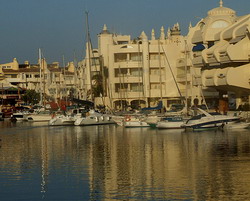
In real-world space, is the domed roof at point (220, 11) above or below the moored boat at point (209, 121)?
above

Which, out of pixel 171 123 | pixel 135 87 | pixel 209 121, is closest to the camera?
pixel 209 121

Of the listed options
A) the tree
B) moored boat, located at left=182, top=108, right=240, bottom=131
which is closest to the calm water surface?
moored boat, located at left=182, top=108, right=240, bottom=131

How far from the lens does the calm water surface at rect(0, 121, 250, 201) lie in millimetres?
27266

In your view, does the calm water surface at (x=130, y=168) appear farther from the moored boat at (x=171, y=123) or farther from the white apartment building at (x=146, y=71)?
the white apartment building at (x=146, y=71)

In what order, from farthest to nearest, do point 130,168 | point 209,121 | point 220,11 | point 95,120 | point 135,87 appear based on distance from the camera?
point 135,87 < point 220,11 < point 95,120 < point 209,121 < point 130,168

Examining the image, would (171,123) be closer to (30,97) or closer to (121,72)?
(121,72)

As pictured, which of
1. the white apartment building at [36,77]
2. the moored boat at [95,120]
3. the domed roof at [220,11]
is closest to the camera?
the moored boat at [95,120]

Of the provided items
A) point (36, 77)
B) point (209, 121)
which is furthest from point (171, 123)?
point (36, 77)

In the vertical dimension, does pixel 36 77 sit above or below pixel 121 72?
above

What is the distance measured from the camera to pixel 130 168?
34719 millimetres

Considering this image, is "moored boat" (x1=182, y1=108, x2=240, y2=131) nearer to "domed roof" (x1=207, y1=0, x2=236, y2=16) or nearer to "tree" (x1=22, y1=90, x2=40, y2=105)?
"domed roof" (x1=207, y1=0, x2=236, y2=16)

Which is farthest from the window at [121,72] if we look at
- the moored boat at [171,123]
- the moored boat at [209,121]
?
the moored boat at [209,121]

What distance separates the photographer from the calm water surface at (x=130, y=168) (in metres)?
27.3

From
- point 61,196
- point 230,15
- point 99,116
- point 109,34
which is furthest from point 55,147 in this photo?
point 109,34
